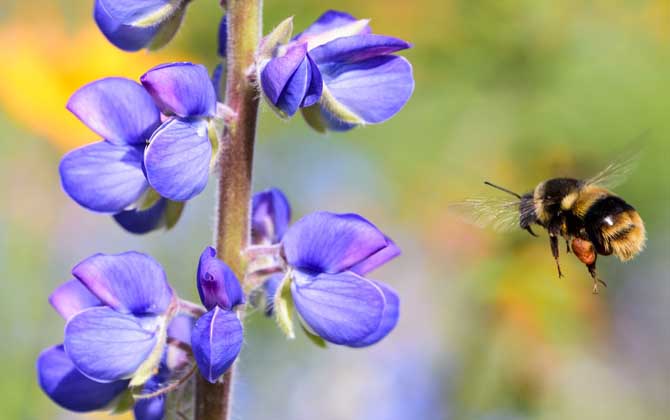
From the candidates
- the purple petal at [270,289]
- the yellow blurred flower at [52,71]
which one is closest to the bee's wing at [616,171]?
the purple petal at [270,289]

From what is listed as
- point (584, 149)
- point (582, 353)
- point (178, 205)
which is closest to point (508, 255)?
point (584, 149)


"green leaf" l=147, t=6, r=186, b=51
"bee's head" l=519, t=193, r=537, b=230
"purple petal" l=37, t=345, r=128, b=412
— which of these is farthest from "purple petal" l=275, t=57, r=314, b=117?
"bee's head" l=519, t=193, r=537, b=230

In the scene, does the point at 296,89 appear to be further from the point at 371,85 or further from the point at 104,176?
the point at 104,176

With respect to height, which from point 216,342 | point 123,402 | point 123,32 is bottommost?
point 123,402

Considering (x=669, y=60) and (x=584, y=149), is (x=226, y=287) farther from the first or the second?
(x=669, y=60)

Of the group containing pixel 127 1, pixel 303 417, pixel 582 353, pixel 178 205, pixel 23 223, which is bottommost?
pixel 303 417

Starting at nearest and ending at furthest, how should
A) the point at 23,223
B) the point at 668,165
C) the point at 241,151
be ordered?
the point at 241,151 → the point at 23,223 → the point at 668,165

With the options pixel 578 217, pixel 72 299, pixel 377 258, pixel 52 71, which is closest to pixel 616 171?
pixel 578 217
